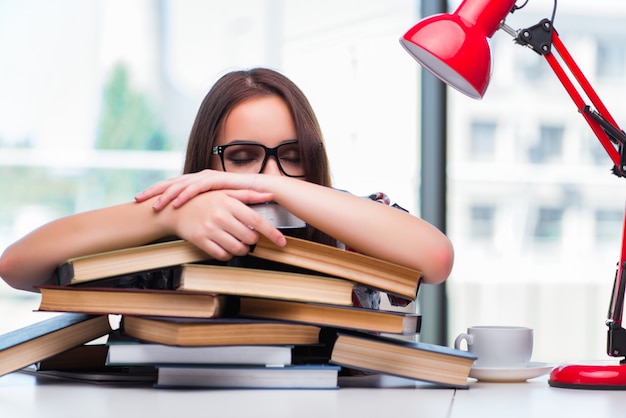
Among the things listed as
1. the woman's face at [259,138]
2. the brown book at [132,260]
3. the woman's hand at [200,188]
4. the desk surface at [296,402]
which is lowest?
the desk surface at [296,402]

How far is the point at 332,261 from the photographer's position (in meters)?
0.81

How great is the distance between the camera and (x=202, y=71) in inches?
119

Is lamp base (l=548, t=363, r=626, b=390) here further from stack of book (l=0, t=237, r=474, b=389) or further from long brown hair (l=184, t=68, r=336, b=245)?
long brown hair (l=184, t=68, r=336, b=245)

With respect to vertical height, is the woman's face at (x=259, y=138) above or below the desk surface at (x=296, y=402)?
above

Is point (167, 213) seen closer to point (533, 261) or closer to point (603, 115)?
point (603, 115)

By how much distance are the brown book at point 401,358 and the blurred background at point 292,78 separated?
2069 mm

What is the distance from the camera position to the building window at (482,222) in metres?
3.18

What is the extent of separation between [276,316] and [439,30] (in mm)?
388

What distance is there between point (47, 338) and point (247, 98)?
62cm

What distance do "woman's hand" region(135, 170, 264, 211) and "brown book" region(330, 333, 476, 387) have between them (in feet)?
0.69

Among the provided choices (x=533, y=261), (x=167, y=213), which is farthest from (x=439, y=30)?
(x=533, y=261)

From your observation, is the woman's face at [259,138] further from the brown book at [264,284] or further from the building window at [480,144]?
the building window at [480,144]

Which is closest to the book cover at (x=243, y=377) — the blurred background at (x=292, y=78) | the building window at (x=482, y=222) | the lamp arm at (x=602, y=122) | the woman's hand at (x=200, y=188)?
the woman's hand at (x=200, y=188)

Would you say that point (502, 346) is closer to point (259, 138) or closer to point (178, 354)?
point (178, 354)
